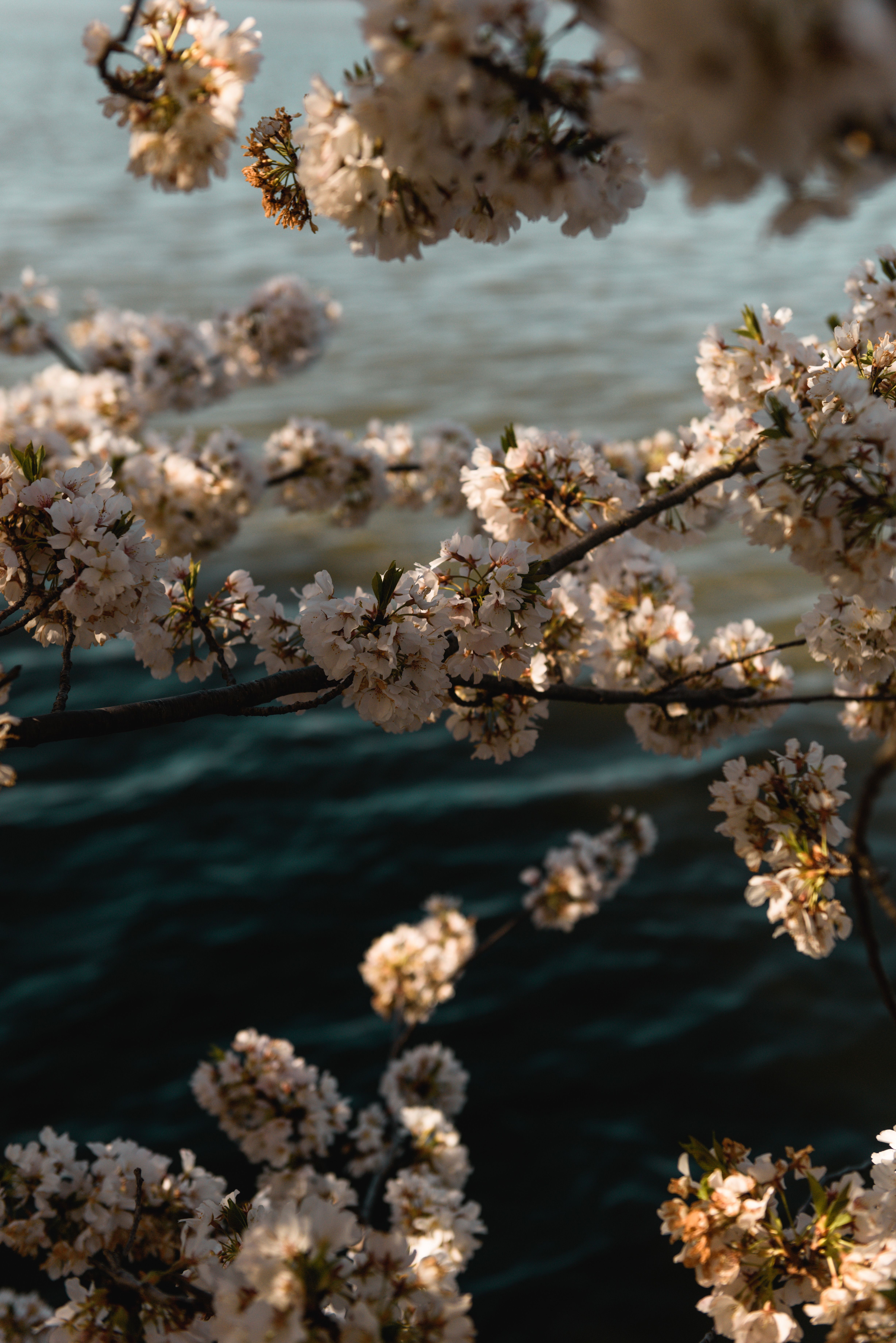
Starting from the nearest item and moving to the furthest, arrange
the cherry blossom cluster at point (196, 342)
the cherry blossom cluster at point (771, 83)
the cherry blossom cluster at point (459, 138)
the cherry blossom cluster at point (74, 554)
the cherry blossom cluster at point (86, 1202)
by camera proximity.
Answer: the cherry blossom cluster at point (771, 83) → the cherry blossom cluster at point (459, 138) → the cherry blossom cluster at point (74, 554) → the cherry blossom cluster at point (86, 1202) → the cherry blossom cluster at point (196, 342)

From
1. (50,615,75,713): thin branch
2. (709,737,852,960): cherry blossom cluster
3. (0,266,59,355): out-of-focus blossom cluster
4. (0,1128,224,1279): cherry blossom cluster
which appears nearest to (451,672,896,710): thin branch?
(709,737,852,960): cherry blossom cluster

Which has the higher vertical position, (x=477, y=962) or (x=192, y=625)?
(x=192, y=625)

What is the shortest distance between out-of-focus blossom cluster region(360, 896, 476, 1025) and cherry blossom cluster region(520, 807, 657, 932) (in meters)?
0.52

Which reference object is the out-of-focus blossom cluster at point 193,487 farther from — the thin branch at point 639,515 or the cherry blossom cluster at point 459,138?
the cherry blossom cluster at point 459,138

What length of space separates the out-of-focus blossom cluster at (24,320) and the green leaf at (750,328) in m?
7.17

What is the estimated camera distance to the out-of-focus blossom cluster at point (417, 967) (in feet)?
18.2

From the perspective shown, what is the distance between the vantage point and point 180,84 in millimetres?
2166

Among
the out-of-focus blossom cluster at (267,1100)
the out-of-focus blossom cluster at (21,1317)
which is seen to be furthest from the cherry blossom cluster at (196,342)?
the out-of-focus blossom cluster at (21,1317)

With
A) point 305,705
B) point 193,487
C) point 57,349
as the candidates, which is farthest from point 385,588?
point 57,349

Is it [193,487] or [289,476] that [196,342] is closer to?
[289,476]

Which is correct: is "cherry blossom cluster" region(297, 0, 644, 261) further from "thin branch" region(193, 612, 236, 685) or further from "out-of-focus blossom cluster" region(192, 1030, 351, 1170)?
"out-of-focus blossom cluster" region(192, 1030, 351, 1170)

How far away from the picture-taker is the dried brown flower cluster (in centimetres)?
219

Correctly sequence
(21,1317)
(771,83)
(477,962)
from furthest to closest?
(477,962) < (21,1317) < (771,83)

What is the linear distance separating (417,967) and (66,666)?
3771 millimetres
